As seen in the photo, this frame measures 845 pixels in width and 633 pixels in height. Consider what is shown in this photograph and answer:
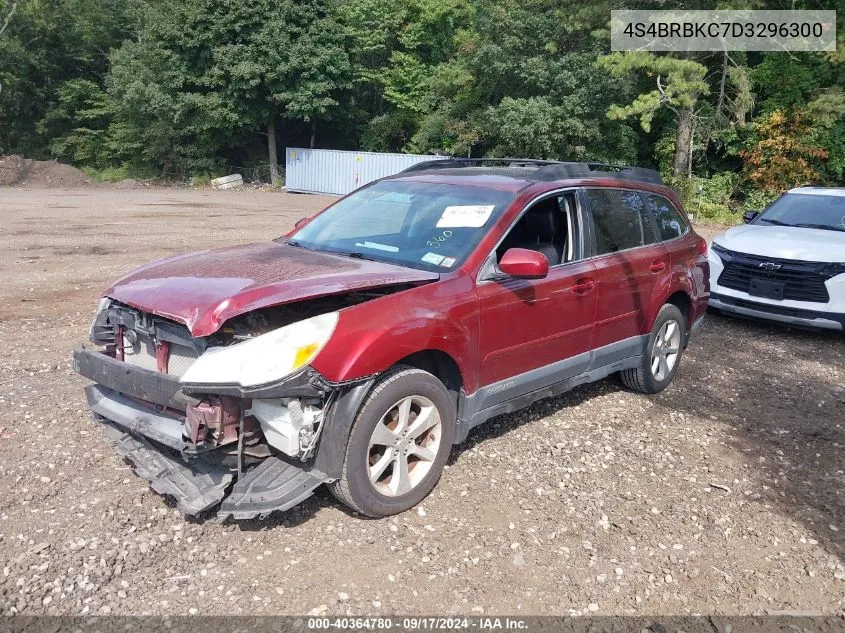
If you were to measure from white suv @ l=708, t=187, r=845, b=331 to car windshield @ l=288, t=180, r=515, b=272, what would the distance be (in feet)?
15.4

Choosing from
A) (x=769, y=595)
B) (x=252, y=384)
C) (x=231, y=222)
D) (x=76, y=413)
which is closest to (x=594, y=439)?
(x=769, y=595)

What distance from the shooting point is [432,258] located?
13.8ft

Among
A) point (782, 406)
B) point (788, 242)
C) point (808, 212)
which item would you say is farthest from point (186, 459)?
point (808, 212)

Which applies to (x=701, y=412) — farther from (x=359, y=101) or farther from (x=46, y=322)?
(x=359, y=101)

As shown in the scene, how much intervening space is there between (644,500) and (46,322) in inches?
250

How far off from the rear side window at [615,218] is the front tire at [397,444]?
1.95m

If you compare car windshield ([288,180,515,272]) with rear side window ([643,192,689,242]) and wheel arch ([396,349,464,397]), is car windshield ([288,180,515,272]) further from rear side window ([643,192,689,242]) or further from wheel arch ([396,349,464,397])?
rear side window ([643,192,689,242])

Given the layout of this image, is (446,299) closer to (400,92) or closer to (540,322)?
(540,322)

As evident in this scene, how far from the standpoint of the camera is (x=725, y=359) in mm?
7066

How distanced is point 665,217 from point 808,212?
159 inches

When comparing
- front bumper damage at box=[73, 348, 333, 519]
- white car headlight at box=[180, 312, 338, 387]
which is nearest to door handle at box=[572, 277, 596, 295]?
→ white car headlight at box=[180, 312, 338, 387]

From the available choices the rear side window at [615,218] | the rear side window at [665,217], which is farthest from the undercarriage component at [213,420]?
the rear side window at [665,217]

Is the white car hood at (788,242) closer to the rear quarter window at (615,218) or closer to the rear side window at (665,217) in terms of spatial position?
the rear side window at (665,217)

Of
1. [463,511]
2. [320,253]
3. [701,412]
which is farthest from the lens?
[701,412]
